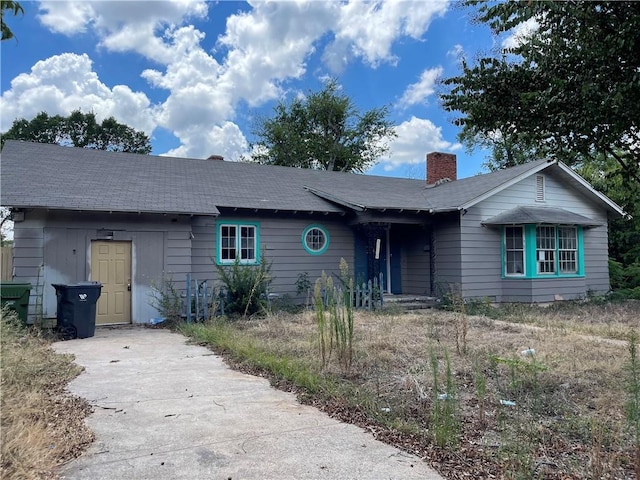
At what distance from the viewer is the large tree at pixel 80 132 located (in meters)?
28.7

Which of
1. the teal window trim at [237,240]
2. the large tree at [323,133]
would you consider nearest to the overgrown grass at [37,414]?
the teal window trim at [237,240]

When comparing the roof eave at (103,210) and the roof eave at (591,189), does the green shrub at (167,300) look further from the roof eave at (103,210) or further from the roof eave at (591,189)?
the roof eave at (591,189)

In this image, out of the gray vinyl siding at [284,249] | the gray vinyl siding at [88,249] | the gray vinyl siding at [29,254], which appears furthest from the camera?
the gray vinyl siding at [284,249]

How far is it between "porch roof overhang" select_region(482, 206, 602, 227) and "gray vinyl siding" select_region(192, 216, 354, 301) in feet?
14.7

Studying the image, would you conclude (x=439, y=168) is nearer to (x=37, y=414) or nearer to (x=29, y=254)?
(x=29, y=254)

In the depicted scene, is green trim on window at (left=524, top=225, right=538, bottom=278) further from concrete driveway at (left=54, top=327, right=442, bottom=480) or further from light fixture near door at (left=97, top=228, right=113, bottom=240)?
light fixture near door at (left=97, top=228, right=113, bottom=240)

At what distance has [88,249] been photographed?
1038 centimetres

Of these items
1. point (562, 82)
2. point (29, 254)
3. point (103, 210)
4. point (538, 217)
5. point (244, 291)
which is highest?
point (562, 82)

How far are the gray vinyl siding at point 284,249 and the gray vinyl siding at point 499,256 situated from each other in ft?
11.5

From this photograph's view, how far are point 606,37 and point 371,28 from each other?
1028cm

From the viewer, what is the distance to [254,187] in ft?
46.0

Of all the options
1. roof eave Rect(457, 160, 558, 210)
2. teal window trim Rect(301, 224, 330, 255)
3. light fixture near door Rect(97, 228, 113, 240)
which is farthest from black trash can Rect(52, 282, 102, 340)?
roof eave Rect(457, 160, 558, 210)

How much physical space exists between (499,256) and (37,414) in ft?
42.3

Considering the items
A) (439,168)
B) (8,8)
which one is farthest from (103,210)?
(439,168)
